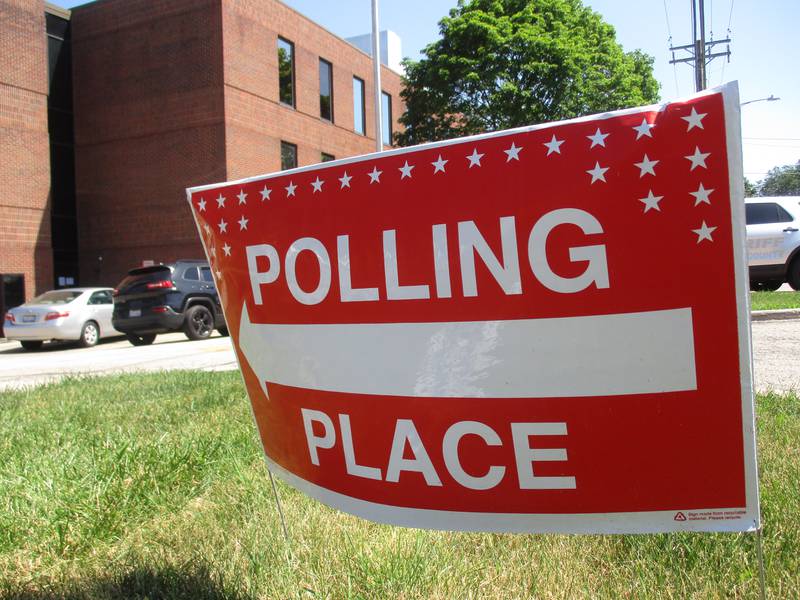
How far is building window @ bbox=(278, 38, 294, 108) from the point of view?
2552 centimetres

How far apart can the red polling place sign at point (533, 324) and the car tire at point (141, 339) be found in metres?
14.6

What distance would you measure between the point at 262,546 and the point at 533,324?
1.55 meters

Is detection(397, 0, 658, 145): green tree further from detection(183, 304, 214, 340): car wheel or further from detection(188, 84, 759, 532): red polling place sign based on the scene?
detection(188, 84, 759, 532): red polling place sign

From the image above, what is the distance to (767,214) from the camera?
45.8 feet

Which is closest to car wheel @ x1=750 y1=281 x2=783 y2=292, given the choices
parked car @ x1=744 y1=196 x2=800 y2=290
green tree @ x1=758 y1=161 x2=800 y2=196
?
parked car @ x1=744 y1=196 x2=800 y2=290

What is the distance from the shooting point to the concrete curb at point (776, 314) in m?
10.8

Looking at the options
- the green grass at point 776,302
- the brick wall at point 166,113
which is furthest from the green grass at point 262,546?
the brick wall at point 166,113

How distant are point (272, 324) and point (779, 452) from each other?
8.96ft

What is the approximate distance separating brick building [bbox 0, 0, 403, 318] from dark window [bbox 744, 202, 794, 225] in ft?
52.2

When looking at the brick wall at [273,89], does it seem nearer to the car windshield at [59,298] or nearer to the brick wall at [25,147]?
the brick wall at [25,147]

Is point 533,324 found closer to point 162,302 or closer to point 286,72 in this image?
point 162,302

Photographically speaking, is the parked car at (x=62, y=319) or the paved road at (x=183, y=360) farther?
the parked car at (x=62, y=319)

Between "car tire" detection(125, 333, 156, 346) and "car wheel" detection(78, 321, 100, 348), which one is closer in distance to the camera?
"car tire" detection(125, 333, 156, 346)

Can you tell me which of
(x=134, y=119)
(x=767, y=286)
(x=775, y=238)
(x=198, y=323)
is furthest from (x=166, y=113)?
(x=767, y=286)
